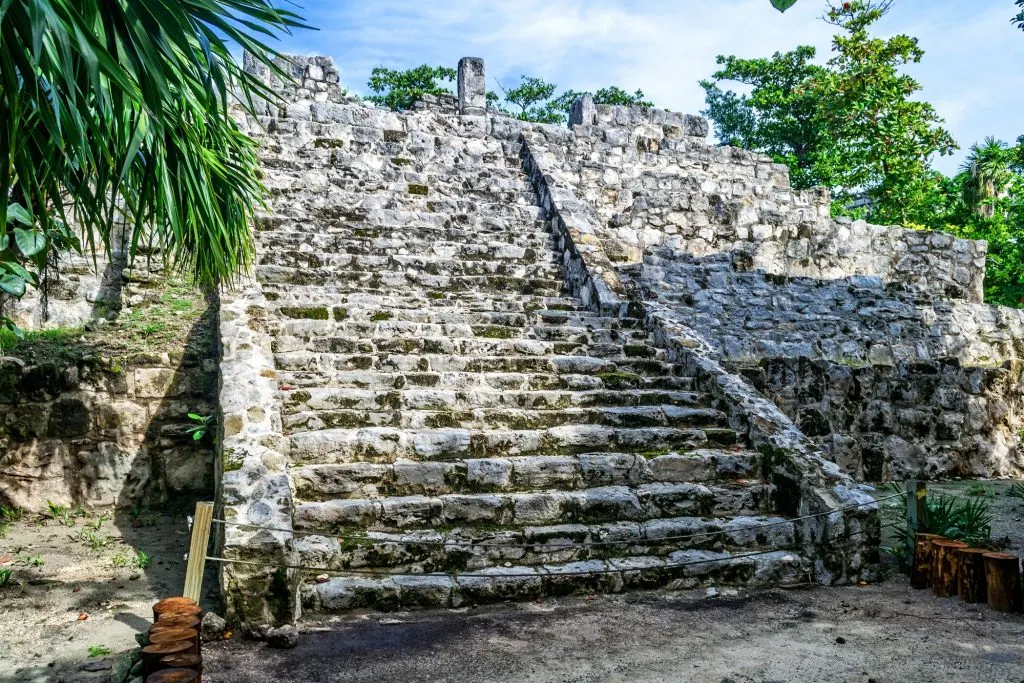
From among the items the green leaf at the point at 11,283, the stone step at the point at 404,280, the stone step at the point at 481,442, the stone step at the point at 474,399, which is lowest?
the stone step at the point at 481,442

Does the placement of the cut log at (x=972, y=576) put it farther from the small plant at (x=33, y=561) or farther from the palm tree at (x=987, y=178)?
the palm tree at (x=987, y=178)

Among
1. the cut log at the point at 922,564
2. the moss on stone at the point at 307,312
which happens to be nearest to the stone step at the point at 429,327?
the moss on stone at the point at 307,312

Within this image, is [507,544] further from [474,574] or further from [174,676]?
[174,676]

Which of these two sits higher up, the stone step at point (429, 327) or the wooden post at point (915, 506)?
the stone step at point (429, 327)

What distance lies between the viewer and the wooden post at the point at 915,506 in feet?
14.8

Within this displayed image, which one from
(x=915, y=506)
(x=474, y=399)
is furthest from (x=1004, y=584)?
(x=474, y=399)

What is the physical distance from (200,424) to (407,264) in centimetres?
233

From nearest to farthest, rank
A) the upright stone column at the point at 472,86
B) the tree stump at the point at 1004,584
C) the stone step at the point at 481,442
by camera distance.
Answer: the tree stump at the point at 1004,584 → the stone step at the point at 481,442 → the upright stone column at the point at 472,86

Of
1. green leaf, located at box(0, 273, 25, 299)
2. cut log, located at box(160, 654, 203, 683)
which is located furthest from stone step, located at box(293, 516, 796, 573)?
green leaf, located at box(0, 273, 25, 299)

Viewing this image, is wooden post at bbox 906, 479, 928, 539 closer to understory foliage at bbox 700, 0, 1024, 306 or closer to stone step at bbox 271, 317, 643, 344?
stone step at bbox 271, 317, 643, 344

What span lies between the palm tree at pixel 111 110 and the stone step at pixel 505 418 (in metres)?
1.41

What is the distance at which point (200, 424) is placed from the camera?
5680mm

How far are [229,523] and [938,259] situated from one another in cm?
902

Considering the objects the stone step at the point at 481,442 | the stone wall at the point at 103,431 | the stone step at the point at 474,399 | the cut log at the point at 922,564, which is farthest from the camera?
the stone wall at the point at 103,431
